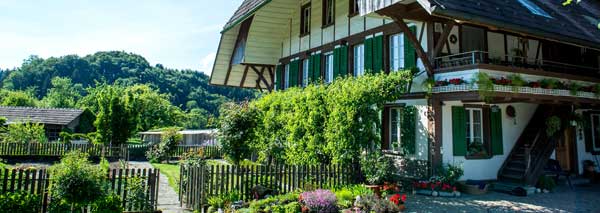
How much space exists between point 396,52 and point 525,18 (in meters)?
3.95

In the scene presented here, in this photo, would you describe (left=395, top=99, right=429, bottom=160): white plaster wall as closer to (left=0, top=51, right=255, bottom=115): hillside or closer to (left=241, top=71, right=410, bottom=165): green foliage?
(left=241, top=71, right=410, bottom=165): green foliage

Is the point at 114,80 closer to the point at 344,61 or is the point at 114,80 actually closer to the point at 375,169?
the point at 344,61

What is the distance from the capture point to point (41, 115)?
38.7m

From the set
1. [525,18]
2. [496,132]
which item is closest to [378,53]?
[525,18]

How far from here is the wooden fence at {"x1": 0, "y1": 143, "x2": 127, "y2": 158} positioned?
22.9m

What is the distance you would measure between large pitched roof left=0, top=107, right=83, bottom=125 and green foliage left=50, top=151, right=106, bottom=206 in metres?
34.9

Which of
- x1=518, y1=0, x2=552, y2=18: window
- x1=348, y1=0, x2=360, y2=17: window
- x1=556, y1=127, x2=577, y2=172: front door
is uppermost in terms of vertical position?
x1=348, y1=0, x2=360, y2=17: window

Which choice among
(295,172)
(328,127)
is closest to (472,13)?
(328,127)

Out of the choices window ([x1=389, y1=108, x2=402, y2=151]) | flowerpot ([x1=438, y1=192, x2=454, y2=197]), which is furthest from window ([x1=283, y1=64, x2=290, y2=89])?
flowerpot ([x1=438, y1=192, x2=454, y2=197])

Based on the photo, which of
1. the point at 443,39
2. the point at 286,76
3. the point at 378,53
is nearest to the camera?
the point at 443,39

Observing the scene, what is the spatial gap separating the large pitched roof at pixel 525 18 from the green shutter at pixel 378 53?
3815 millimetres

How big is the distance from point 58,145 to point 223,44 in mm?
11793

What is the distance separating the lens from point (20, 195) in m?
7.89

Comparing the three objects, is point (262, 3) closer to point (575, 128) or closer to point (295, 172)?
point (295, 172)
